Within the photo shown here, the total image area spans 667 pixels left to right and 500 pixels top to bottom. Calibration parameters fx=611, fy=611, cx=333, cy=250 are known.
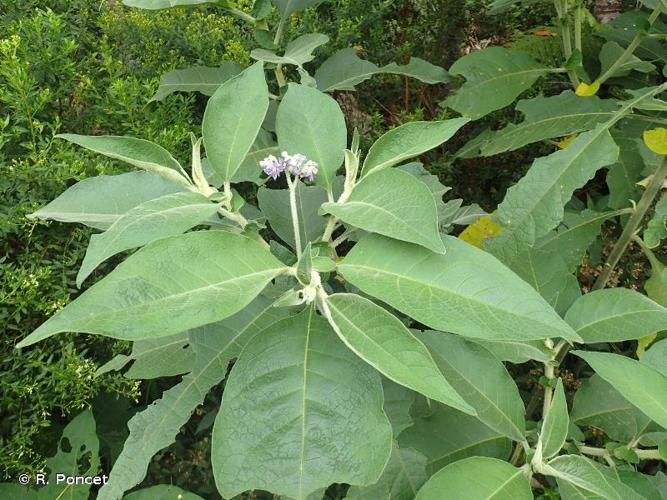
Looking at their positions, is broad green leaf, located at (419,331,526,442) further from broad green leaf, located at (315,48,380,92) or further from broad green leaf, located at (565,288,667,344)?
broad green leaf, located at (315,48,380,92)

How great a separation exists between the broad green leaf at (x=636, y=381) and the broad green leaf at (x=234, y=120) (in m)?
0.66

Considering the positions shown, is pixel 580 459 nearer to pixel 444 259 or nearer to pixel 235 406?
pixel 444 259

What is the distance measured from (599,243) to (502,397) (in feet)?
4.00

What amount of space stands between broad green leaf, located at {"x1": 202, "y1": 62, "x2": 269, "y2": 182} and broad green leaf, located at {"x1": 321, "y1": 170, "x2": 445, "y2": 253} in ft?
0.56

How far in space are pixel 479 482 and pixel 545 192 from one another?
2.32 ft

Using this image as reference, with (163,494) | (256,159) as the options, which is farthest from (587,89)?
(163,494)

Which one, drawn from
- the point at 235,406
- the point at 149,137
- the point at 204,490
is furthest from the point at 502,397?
the point at 149,137

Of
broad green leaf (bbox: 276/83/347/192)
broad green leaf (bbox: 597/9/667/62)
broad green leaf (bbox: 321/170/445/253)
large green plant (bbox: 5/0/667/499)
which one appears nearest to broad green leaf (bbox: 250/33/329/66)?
large green plant (bbox: 5/0/667/499)

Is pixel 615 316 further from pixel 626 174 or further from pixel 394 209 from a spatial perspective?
pixel 626 174

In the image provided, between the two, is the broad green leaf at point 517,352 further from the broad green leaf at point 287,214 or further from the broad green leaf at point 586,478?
the broad green leaf at point 287,214

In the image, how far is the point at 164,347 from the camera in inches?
47.3

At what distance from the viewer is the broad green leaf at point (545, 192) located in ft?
4.24

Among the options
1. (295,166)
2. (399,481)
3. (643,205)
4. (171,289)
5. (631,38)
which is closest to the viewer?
(171,289)

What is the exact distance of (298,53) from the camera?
4.50 feet
